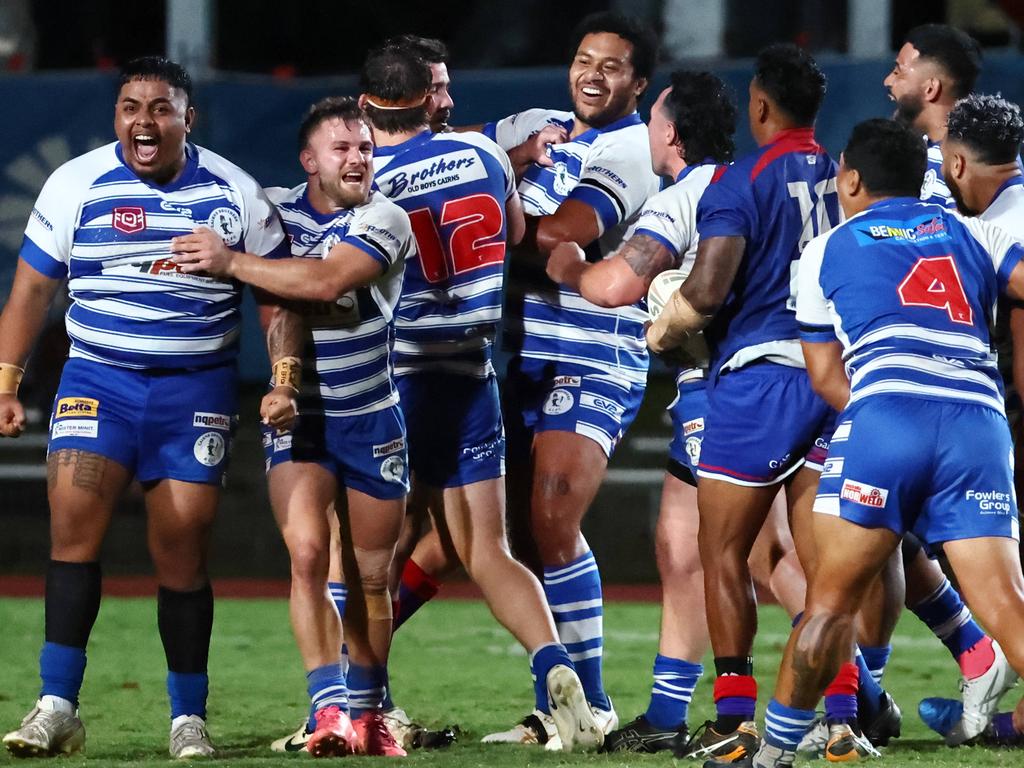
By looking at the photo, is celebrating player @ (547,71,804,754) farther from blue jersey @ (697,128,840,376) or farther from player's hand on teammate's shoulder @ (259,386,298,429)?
player's hand on teammate's shoulder @ (259,386,298,429)

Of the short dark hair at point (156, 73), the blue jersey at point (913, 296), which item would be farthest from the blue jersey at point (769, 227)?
the short dark hair at point (156, 73)

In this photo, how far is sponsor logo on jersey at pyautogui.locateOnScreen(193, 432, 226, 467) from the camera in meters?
5.30

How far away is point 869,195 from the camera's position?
4.64 meters

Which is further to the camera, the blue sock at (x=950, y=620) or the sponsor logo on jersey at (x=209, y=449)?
the blue sock at (x=950, y=620)

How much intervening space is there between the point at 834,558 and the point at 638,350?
2.01 metres

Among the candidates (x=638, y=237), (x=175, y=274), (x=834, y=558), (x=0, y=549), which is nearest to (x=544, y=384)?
(x=638, y=237)

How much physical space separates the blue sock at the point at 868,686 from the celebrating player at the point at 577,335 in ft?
2.81

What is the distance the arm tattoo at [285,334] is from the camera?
5254 mm

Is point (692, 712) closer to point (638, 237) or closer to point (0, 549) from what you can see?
point (638, 237)

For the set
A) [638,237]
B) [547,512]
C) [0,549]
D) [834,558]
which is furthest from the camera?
[0,549]

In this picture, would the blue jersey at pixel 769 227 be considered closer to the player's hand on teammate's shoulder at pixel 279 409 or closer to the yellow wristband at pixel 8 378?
the player's hand on teammate's shoulder at pixel 279 409

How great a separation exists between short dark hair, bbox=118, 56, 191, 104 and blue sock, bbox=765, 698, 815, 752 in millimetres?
2656

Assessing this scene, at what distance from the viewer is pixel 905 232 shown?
4.51 meters

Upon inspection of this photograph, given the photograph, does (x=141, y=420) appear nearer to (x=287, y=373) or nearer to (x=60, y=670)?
(x=287, y=373)
